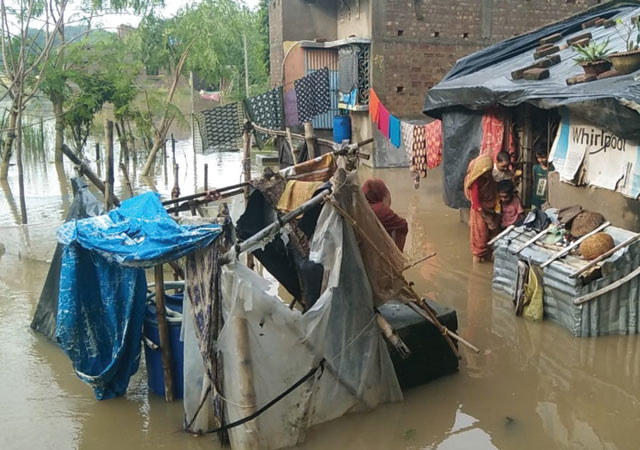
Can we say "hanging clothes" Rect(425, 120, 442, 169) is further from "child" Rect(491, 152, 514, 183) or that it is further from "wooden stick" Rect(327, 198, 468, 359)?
"wooden stick" Rect(327, 198, 468, 359)

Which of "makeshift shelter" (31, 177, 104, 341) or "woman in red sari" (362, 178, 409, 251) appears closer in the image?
"woman in red sari" (362, 178, 409, 251)

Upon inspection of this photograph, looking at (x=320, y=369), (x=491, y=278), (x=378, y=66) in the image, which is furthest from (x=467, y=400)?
(x=378, y=66)

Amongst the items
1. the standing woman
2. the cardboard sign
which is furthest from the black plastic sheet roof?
the standing woman

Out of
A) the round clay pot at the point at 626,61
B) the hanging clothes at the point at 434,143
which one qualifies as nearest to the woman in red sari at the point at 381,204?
the round clay pot at the point at 626,61

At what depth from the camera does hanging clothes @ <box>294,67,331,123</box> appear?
14786 millimetres

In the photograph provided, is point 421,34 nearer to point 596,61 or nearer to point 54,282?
point 596,61

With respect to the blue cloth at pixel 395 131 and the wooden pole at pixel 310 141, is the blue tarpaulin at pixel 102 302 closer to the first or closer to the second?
the wooden pole at pixel 310 141

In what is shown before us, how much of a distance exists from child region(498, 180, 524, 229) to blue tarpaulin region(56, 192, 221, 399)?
4728 millimetres

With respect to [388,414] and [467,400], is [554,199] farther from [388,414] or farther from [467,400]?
[388,414]

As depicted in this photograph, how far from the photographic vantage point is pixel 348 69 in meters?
16.1

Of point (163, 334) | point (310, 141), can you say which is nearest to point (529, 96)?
point (310, 141)

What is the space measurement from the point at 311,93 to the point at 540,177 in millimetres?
8006

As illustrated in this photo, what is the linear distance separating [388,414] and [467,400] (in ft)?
2.16

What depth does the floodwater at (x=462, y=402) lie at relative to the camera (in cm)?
412
